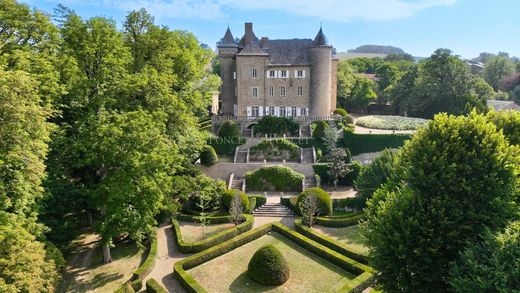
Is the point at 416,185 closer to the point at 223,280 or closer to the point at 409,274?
the point at 409,274

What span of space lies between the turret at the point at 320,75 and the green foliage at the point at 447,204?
32.5 metres

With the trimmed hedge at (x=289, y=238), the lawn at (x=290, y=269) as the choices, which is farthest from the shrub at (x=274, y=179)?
the lawn at (x=290, y=269)

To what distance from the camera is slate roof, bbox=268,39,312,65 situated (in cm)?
4709

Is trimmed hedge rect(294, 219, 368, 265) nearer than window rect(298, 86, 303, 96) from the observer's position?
Yes

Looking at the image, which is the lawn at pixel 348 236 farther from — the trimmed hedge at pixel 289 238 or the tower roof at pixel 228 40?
→ the tower roof at pixel 228 40

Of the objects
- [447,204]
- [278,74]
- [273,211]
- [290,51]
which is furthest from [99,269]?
[290,51]

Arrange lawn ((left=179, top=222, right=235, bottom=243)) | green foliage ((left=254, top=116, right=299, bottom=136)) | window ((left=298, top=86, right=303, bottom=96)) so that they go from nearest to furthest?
lawn ((left=179, top=222, right=235, bottom=243)), green foliage ((left=254, top=116, right=299, bottom=136)), window ((left=298, top=86, right=303, bottom=96))

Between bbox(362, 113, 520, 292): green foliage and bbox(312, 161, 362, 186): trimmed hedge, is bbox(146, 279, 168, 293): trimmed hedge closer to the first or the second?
bbox(362, 113, 520, 292): green foliage

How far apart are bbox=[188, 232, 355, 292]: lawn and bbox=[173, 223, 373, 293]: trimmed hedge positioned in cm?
30

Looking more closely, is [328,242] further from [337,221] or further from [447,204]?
[447,204]

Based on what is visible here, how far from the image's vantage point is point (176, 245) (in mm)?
24297

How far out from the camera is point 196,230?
2673 centimetres

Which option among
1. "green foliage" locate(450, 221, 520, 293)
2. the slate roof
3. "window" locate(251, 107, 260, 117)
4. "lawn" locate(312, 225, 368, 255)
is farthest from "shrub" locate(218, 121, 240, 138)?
"green foliage" locate(450, 221, 520, 293)

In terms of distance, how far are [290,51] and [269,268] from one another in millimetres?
34899
